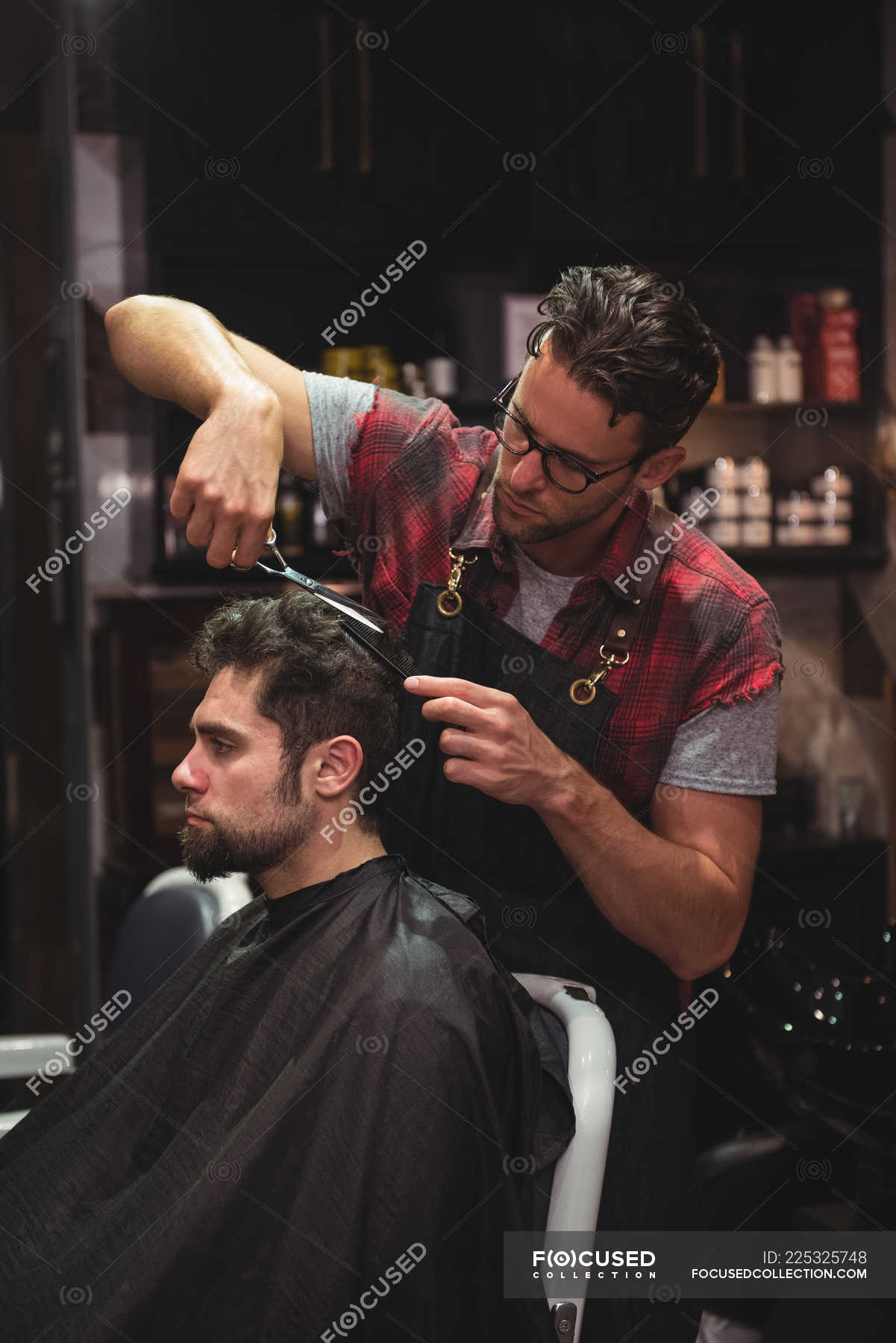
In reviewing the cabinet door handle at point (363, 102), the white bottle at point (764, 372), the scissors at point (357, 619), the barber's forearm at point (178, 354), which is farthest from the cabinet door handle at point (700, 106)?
the scissors at point (357, 619)

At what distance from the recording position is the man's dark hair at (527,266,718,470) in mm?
1474

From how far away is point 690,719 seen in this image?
1625 mm

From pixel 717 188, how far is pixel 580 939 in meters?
2.88

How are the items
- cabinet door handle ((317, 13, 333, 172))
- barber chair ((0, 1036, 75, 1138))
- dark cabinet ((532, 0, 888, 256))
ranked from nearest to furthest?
barber chair ((0, 1036, 75, 1138)) < cabinet door handle ((317, 13, 333, 172)) < dark cabinet ((532, 0, 888, 256))

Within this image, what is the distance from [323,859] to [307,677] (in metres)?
0.25

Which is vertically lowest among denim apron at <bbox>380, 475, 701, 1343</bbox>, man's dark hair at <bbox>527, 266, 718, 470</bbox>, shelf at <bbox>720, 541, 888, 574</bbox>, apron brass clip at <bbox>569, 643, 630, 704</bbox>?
denim apron at <bbox>380, 475, 701, 1343</bbox>

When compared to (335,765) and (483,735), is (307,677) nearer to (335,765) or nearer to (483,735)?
(335,765)

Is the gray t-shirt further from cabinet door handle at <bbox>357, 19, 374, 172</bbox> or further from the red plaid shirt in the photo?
cabinet door handle at <bbox>357, 19, 374, 172</bbox>

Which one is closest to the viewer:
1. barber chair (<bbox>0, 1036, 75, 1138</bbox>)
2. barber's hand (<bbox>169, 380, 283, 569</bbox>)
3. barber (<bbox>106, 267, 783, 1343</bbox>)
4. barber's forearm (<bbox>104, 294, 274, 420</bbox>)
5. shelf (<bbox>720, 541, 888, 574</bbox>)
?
barber's hand (<bbox>169, 380, 283, 569</bbox>)

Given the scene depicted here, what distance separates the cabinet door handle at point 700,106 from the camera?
3686 mm

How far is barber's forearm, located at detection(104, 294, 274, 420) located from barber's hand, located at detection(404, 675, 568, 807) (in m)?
0.39

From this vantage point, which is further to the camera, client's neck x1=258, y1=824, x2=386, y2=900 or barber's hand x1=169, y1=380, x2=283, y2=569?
client's neck x1=258, y1=824, x2=386, y2=900

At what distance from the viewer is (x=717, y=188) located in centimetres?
375

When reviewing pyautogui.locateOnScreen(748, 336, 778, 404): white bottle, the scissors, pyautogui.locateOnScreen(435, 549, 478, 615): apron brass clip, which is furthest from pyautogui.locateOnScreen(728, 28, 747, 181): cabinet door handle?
the scissors
